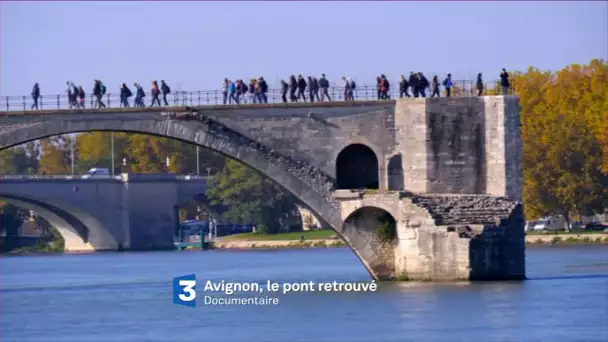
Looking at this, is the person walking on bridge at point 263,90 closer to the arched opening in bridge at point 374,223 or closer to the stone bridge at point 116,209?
the arched opening in bridge at point 374,223

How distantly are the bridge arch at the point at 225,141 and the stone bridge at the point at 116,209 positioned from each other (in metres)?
39.6

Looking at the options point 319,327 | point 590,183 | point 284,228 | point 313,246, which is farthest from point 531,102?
point 319,327

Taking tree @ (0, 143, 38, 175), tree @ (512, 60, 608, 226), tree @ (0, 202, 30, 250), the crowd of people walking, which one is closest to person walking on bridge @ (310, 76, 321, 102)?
the crowd of people walking

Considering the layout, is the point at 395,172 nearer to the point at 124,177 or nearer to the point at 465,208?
the point at 465,208

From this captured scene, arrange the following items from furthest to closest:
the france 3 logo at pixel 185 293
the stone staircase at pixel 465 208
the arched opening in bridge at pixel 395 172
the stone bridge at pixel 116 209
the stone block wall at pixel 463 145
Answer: the stone bridge at pixel 116 209
the arched opening in bridge at pixel 395 172
the stone block wall at pixel 463 145
the stone staircase at pixel 465 208
the france 3 logo at pixel 185 293

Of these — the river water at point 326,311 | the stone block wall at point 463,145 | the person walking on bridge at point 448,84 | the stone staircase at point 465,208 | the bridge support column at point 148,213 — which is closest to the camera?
the river water at point 326,311

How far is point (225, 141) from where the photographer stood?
59312 millimetres

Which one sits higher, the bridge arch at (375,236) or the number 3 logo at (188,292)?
the bridge arch at (375,236)

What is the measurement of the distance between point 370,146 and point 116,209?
45074 mm

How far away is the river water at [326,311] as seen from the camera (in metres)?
45.2

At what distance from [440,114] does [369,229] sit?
12.3 feet

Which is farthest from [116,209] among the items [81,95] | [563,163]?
[81,95]

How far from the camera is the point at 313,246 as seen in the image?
3784 inches

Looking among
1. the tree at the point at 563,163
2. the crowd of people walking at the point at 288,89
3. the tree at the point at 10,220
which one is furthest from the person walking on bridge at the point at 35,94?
the tree at the point at 10,220
